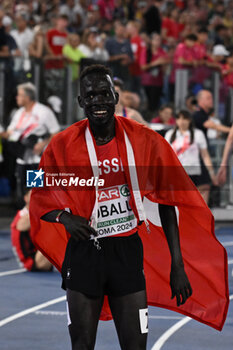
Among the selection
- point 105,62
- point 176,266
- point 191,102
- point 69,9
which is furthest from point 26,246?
point 69,9

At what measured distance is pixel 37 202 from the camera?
4836 millimetres

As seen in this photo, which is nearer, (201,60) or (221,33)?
(201,60)

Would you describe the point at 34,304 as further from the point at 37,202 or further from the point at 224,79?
the point at 224,79

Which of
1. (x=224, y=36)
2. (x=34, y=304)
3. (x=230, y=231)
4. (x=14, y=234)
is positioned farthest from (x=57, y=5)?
(x=34, y=304)

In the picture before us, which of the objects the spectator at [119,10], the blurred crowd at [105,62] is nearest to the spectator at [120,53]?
the blurred crowd at [105,62]

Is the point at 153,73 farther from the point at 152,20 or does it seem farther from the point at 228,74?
the point at 152,20

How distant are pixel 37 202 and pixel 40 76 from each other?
36.1 ft

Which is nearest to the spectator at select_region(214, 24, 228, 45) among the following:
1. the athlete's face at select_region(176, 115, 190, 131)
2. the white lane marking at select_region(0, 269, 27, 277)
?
the athlete's face at select_region(176, 115, 190, 131)

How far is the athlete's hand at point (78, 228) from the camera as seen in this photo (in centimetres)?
450

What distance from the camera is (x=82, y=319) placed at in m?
4.60

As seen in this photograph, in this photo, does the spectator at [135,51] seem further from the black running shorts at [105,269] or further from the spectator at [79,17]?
the black running shorts at [105,269]

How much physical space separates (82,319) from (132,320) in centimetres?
25

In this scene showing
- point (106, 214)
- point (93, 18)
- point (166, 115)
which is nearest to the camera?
point (106, 214)

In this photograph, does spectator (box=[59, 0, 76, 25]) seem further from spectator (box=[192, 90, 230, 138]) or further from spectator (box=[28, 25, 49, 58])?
spectator (box=[192, 90, 230, 138])
